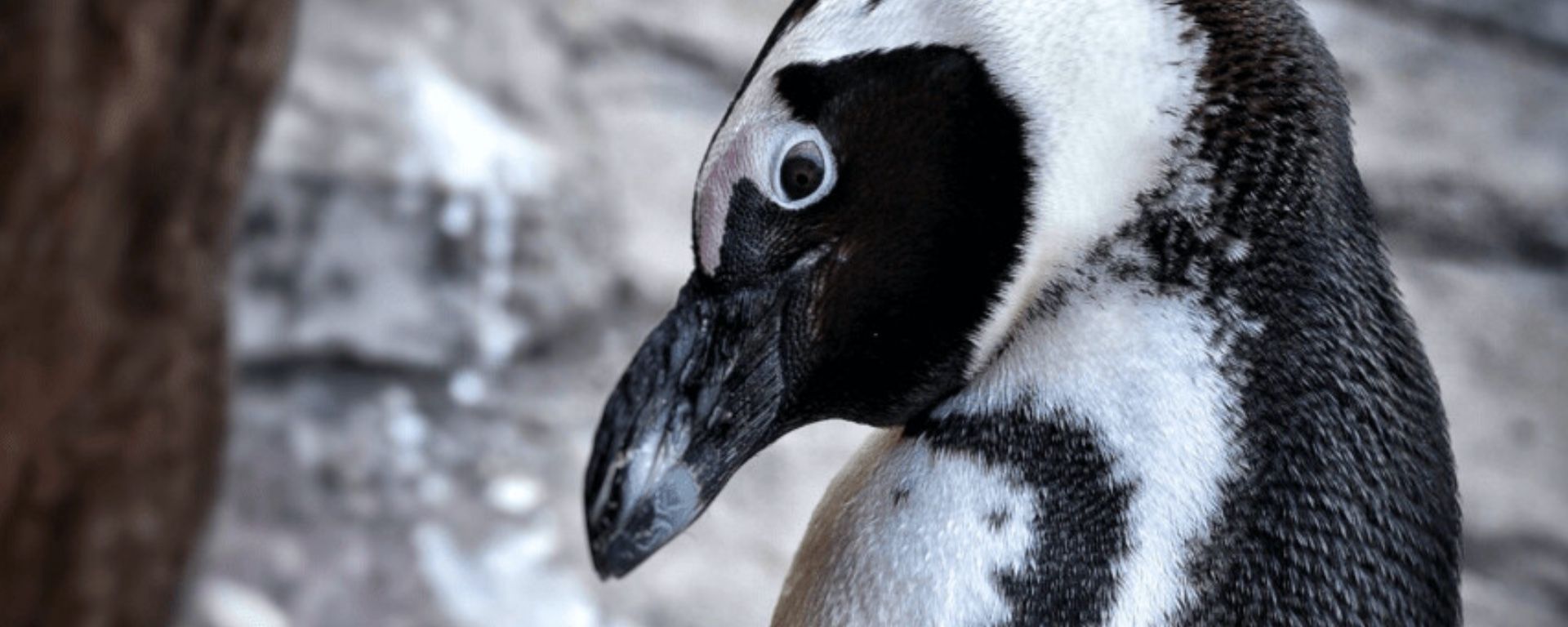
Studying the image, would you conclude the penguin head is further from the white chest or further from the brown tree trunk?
the brown tree trunk

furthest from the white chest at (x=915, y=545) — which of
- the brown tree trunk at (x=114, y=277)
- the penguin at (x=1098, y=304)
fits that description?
the brown tree trunk at (x=114, y=277)

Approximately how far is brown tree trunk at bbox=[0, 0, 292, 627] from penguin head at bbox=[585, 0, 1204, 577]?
63cm

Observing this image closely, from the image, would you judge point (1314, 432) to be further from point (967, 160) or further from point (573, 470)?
point (573, 470)

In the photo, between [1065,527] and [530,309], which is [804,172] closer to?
[1065,527]

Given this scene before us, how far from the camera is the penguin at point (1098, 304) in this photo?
517 millimetres

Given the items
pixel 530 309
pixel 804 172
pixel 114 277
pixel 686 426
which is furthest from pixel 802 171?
pixel 530 309

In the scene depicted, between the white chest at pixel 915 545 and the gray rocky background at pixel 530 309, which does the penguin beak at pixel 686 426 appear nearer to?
the white chest at pixel 915 545

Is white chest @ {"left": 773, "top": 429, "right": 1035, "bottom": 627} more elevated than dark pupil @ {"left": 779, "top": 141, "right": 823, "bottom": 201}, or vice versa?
dark pupil @ {"left": 779, "top": 141, "right": 823, "bottom": 201}

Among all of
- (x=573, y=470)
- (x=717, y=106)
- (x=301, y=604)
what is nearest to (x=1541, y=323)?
(x=717, y=106)

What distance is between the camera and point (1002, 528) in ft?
1.76

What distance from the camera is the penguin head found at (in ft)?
1.77

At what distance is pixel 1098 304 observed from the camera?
20.9 inches

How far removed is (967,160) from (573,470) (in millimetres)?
1157

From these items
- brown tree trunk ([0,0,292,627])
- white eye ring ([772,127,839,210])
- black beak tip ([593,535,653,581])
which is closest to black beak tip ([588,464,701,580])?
black beak tip ([593,535,653,581])
